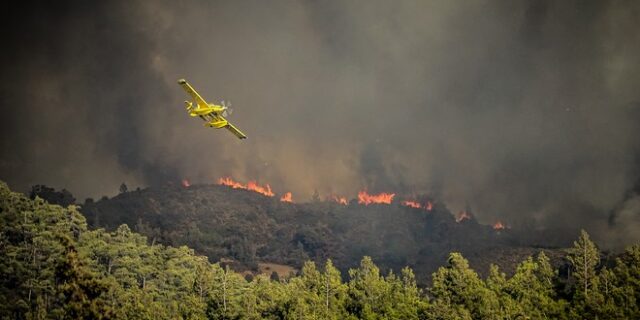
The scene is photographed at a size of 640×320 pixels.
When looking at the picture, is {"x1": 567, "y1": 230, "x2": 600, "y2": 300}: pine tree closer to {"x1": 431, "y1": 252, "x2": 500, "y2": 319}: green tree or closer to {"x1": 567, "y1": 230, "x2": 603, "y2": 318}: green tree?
{"x1": 567, "y1": 230, "x2": 603, "y2": 318}: green tree

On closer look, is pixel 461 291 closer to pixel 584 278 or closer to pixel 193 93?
pixel 584 278

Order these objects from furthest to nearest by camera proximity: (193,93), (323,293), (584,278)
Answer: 1. (323,293)
2. (584,278)
3. (193,93)

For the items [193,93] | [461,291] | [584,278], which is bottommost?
[461,291]

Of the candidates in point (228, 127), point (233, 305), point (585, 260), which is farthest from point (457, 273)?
point (228, 127)

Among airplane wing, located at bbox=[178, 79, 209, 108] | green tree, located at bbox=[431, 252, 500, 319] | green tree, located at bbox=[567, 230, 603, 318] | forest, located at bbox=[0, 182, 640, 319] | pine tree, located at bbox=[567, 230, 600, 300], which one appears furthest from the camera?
pine tree, located at bbox=[567, 230, 600, 300]

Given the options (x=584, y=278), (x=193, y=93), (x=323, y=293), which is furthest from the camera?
(x=323, y=293)

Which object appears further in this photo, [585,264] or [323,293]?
[323,293]

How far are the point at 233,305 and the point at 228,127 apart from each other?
3822cm

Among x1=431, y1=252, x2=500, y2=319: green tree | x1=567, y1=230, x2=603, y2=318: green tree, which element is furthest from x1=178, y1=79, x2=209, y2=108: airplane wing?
x1=567, y1=230, x2=603, y2=318: green tree

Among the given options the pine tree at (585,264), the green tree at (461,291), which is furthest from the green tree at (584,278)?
the green tree at (461,291)

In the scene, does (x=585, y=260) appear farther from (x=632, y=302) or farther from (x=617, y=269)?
(x=632, y=302)

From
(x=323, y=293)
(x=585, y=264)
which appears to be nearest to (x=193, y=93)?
(x=323, y=293)

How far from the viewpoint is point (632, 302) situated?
94.9 metres

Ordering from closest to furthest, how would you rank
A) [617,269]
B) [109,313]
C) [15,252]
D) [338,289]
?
[109,313]
[617,269]
[338,289]
[15,252]
